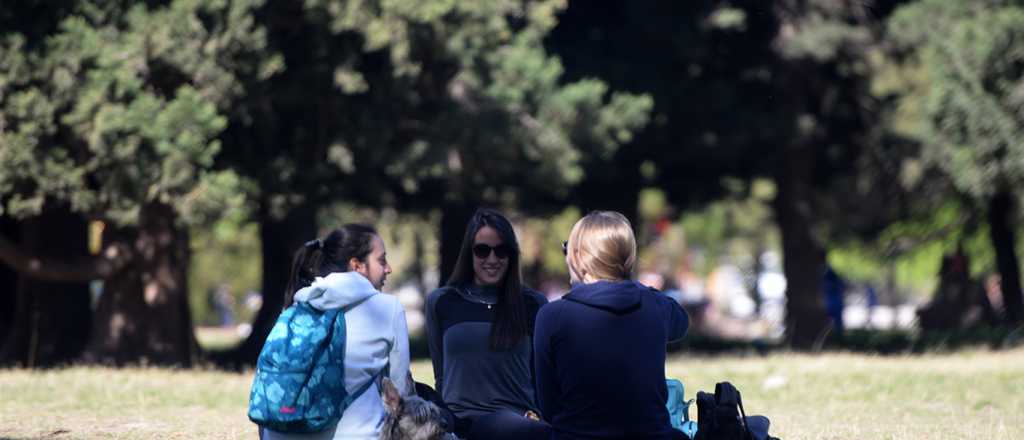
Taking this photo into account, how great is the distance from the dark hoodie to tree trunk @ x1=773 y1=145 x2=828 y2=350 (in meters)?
20.9

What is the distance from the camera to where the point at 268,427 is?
6.51m

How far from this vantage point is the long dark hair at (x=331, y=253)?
6.80 meters

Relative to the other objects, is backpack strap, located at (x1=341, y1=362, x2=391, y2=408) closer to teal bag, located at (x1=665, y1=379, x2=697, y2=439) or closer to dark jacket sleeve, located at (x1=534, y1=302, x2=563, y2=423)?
dark jacket sleeve, located at (x1=534, y1=302, x2=563, y2=423)

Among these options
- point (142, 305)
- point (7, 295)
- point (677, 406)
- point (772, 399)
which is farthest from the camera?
point (7, 295)

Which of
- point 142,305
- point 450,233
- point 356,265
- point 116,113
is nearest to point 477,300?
point 356,265

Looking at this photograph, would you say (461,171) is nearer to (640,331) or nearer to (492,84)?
(492,84)

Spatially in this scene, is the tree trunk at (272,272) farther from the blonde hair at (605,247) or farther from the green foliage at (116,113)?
the blonde hair at (605,247)

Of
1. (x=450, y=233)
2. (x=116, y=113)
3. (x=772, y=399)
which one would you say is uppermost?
(x=116, y=113)

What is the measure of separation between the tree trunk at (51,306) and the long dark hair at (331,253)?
13.7m

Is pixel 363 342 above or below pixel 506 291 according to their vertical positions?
below

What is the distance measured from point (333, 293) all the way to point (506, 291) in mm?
1609

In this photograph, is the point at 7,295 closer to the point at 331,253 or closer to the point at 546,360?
the point at 331,253

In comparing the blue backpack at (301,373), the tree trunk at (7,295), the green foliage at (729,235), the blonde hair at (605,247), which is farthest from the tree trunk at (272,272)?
the green foliage at (729,235)

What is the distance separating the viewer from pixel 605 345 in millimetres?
6227
